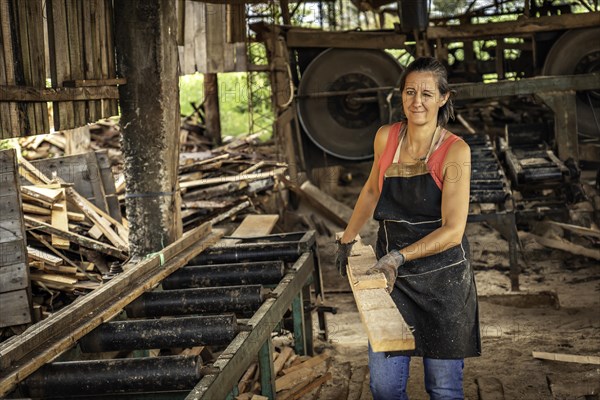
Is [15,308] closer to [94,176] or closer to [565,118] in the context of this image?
[94,176]

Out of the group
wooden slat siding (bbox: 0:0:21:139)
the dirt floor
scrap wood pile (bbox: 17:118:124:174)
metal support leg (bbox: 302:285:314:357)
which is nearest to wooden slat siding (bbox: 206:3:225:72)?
scrap wood pile (bbox: 17:118:124:174)

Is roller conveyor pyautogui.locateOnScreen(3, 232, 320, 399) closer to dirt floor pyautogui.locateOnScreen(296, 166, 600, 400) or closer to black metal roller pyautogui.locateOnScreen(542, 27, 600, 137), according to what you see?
dirt floor pyautogui.locateOnScreen(296, 166, 600, 400)

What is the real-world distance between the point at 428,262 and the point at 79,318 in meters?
1.93

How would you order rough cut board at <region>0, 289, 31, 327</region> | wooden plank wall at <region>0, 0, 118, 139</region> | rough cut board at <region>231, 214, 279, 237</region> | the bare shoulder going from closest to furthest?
the bare shoulder
wooden plank wall at <region>0, 0, 118, 139</region>
rough cut board at <region>0, 289, 31, 327</region>
rough cut board at <region>231, 214, 279, 237</region>

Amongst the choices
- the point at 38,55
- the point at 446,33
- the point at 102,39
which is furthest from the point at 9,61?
the point at 446,33

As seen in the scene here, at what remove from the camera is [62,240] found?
26.0ft

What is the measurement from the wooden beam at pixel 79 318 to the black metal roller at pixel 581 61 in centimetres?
765

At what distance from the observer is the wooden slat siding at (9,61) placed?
4.65 m

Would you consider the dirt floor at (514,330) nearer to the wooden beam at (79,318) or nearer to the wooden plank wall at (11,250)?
the wooden beam at (79,318)

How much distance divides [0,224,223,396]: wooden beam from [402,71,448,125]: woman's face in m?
2.02

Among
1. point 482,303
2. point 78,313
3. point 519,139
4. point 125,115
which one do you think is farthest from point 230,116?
point 78,313

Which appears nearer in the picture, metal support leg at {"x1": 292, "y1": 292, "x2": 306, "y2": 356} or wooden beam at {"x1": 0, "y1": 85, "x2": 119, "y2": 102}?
wooden beam at {"x1": 0, "y1": 85, "x2": 119, "y2": 102}

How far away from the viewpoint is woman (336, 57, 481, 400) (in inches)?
138

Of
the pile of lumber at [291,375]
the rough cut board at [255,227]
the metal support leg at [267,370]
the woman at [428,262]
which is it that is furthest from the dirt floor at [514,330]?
the woman at [428,262]
